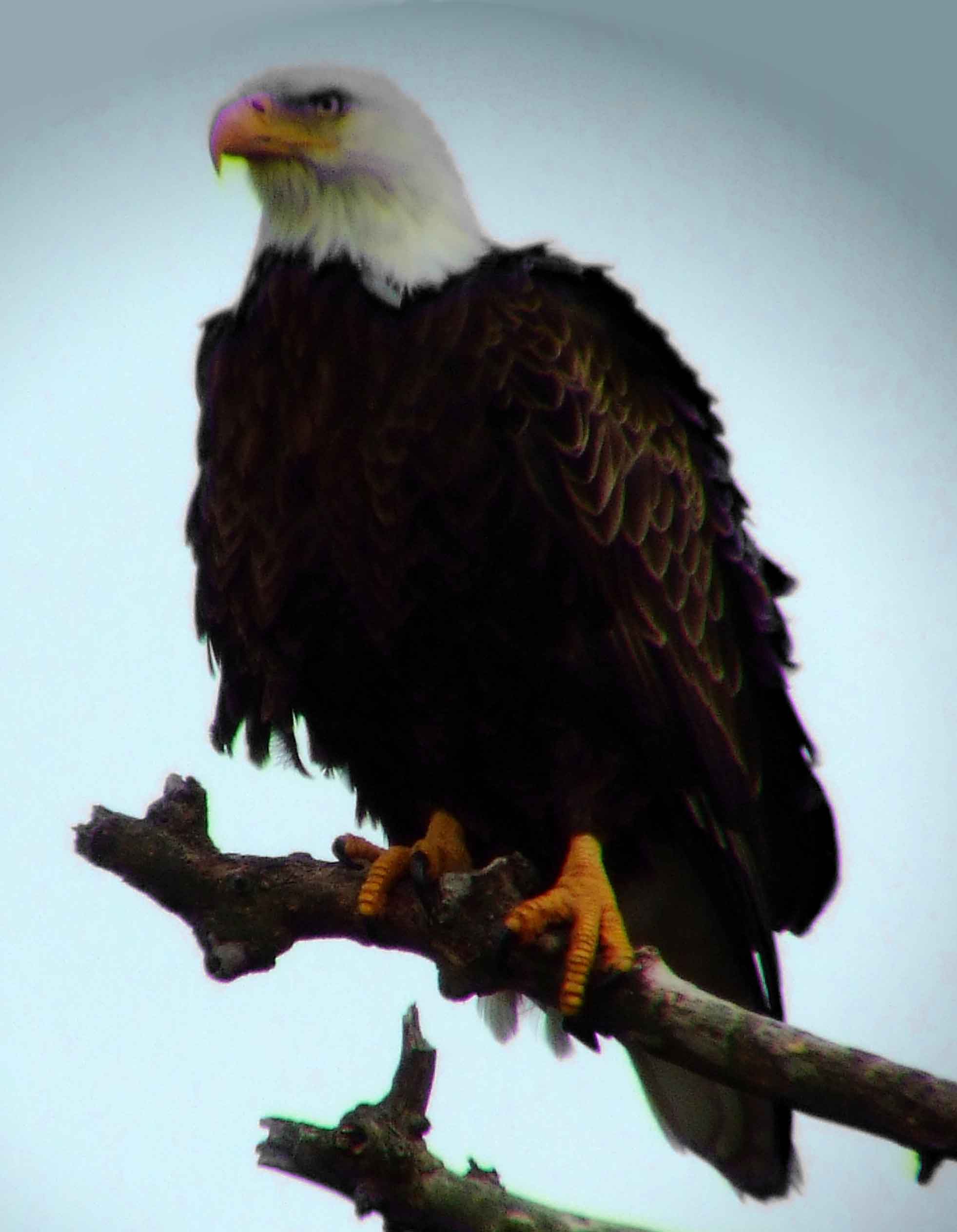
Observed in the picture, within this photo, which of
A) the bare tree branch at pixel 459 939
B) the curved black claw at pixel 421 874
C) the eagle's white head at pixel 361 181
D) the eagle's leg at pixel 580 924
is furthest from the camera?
the eagle's white head at pixel 361 181

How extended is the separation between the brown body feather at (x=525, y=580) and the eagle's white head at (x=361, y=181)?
5 cm

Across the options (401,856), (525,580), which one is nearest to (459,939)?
(401,856)

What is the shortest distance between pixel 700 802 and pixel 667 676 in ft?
0.68

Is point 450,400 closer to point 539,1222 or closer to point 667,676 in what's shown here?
point 667,676

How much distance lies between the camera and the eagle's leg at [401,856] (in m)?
2.35

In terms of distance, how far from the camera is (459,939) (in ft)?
7.14

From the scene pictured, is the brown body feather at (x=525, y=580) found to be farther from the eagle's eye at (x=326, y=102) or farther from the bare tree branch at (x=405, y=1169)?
the bare tree branch at (x=405, y=1169)

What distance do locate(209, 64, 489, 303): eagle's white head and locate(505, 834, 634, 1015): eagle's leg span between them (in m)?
0.95

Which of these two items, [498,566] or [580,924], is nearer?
[580,924]

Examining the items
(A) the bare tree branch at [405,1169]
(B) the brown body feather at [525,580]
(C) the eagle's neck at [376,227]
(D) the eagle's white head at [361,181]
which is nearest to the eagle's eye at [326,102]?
(D) the eagle's white head at [361,181]

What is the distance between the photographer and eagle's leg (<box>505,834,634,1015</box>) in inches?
84.6

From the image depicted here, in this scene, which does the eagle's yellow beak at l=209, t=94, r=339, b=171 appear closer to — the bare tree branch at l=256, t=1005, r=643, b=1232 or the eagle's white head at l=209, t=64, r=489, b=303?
the eagle's white head at l=209, t=64, r=489, b=303

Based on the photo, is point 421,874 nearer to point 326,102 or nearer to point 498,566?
point 498,566

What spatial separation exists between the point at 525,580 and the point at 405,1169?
87cm
